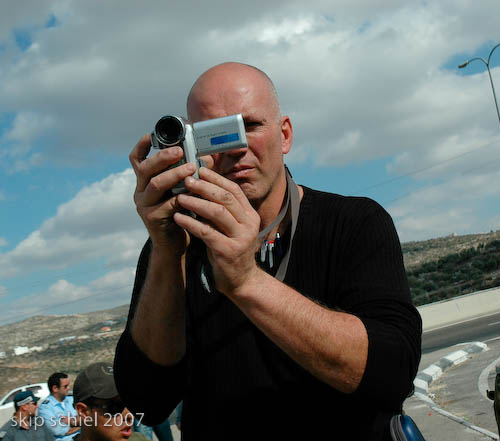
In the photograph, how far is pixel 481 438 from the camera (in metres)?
5.67

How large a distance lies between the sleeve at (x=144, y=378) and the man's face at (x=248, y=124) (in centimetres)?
37

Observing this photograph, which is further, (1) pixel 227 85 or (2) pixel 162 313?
(1) pixel 227 85

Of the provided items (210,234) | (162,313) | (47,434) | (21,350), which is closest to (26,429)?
(47,434)

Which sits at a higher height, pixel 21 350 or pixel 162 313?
pixel 162 313

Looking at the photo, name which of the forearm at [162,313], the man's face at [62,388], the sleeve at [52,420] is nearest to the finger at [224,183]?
the forearm at [162,313]

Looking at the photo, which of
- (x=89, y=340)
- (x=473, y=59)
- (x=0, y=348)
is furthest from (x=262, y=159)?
(x=0, y=348)

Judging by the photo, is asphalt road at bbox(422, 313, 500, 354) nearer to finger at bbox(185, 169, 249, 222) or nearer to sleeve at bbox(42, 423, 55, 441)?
sleeve at bbox(42, 423, 55, 441)

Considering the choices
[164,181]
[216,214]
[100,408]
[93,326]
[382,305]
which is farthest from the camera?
[93,326]

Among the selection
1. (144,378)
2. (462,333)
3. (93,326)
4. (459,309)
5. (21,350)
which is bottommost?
(93,326)

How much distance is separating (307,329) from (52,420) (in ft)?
20.5

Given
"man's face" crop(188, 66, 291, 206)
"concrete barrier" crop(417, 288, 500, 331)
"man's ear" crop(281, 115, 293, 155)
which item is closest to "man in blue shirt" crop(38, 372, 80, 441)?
"man's ear" crop(281, 115, 293, 155)

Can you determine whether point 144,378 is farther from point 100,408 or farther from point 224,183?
point 100,408

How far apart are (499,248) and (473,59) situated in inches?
903

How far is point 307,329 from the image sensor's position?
4.51 feet
